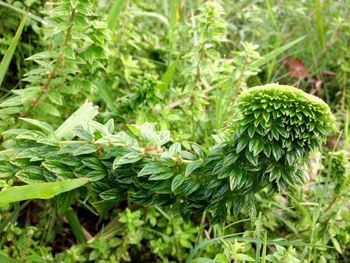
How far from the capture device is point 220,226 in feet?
5.17

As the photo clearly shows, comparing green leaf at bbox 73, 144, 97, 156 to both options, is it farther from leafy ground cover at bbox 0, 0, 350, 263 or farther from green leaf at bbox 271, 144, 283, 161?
green leaf at bbox 271, 144, 283, 161

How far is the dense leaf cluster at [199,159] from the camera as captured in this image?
1187 mm

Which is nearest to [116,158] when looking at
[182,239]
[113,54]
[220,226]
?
[220,226]

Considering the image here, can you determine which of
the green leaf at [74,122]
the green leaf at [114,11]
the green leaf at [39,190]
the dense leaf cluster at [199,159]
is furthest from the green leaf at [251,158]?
the green leaf at [114,11]

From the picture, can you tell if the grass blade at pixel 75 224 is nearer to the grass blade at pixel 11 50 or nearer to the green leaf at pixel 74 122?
the green leaf at pixel 74 122

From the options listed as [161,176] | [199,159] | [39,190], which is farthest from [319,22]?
[39,190]

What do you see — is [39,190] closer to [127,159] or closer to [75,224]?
[127,159]

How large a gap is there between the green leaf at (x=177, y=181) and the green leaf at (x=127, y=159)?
4.3 inches

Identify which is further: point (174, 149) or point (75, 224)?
point (75, 224)

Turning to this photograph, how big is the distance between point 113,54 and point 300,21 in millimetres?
1301

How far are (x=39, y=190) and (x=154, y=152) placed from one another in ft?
1.04

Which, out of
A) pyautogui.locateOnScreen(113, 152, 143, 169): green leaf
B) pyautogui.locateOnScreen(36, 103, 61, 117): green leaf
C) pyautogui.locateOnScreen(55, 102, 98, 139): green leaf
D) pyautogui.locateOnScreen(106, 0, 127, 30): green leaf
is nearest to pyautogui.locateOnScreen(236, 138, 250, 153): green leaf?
pyautogui.locateOnScreen(113, 152, 143, 169): green leaf

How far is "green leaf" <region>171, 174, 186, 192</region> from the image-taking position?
128 cm

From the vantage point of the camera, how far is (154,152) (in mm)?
1334
